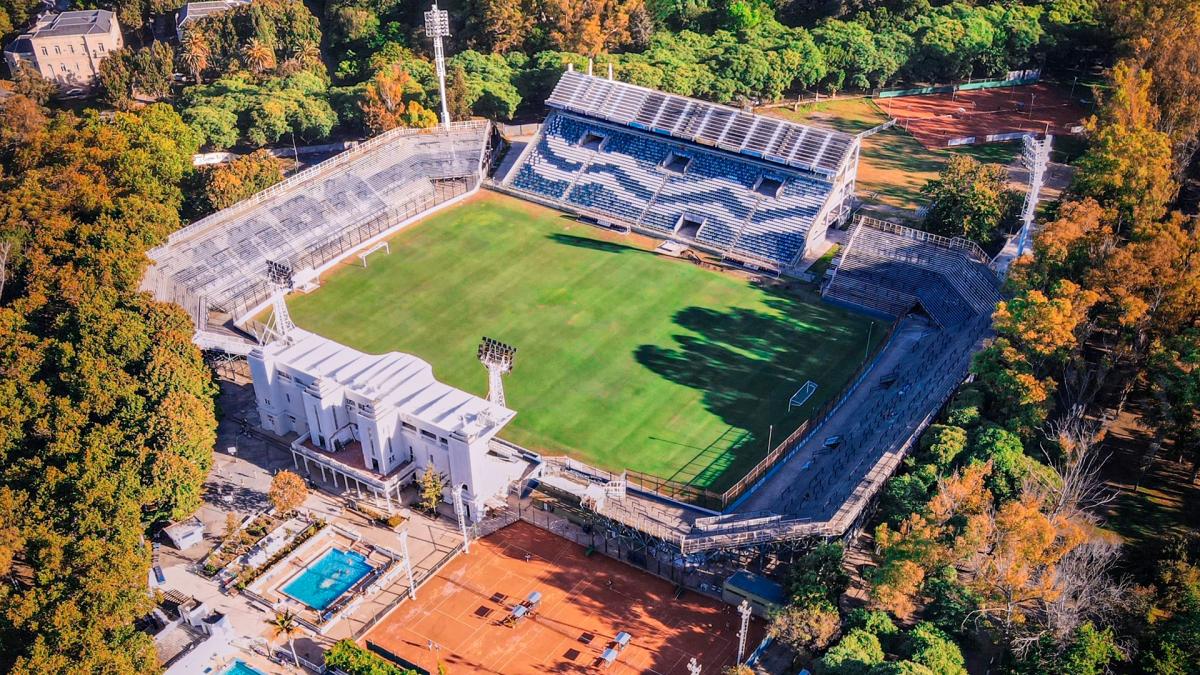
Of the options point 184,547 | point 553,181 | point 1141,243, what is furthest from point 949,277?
point 184,547

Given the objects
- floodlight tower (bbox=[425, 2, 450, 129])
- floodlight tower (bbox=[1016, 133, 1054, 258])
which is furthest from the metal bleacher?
floodlight tower (bbox=[1016, 133, 1054, 258])

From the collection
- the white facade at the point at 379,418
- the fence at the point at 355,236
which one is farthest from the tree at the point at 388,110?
the white facade at the point at 379,418

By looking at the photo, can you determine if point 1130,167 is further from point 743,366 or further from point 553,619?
point 553,619

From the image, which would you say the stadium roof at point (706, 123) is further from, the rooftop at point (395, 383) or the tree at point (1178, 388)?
the rooftop at point (395, 383)

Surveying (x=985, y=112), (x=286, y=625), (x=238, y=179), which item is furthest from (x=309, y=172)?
(x=985, y=112)

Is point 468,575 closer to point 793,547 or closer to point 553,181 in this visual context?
point 793,547

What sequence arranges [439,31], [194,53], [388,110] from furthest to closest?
1. [194,53]
2. [388,110]
3. [439,31]
